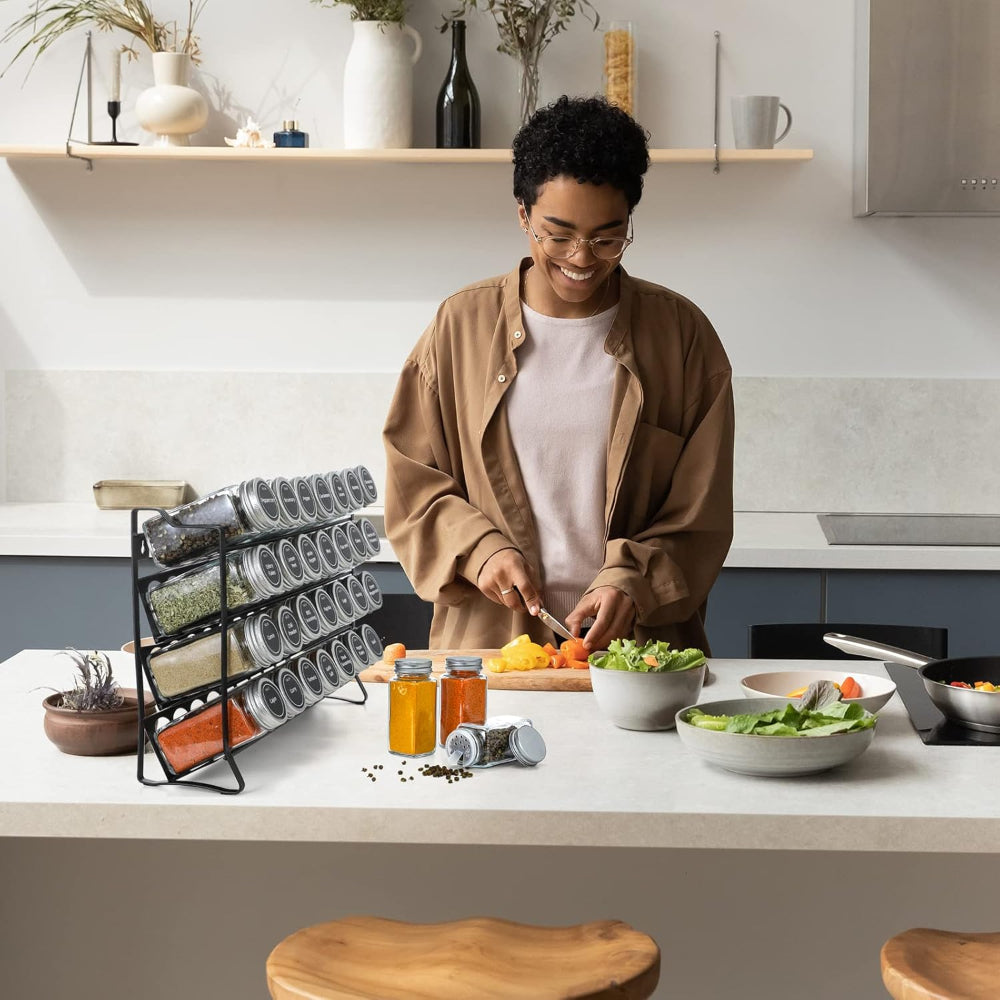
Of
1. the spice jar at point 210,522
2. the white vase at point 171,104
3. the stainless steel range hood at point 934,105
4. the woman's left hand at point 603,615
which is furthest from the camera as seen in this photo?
the white vase at point 171,104

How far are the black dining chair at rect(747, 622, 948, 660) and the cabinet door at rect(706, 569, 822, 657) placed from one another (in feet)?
2.05

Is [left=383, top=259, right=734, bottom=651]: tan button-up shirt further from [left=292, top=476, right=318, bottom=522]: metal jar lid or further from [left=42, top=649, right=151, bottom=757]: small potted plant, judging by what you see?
[left=42, top=649, right=151, bottom=757]: small potted plant

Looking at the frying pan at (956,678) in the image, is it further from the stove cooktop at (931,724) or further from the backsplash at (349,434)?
the backsplash at (349,434)

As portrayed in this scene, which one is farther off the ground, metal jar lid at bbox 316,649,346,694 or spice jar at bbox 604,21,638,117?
spice jar at bbox 604,21,638,117

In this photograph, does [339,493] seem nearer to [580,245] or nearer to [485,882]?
[485,882]

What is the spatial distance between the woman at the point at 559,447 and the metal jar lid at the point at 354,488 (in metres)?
0.45

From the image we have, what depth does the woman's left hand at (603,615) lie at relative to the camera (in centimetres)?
198

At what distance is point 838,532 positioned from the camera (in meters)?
3.38

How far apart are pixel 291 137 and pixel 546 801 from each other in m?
2.60

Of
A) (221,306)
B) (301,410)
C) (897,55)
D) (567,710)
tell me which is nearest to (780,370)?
(897,55)

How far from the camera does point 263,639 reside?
4.83ft

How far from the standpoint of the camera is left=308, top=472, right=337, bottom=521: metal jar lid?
61.3 inches

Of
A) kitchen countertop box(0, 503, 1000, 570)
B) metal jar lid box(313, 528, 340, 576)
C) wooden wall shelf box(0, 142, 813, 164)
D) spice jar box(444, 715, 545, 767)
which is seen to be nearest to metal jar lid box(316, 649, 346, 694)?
metal jar lid box(313, 528, 340, 576)

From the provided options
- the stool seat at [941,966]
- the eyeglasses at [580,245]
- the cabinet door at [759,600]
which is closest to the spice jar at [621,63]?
the cabinet door at [759,600]
